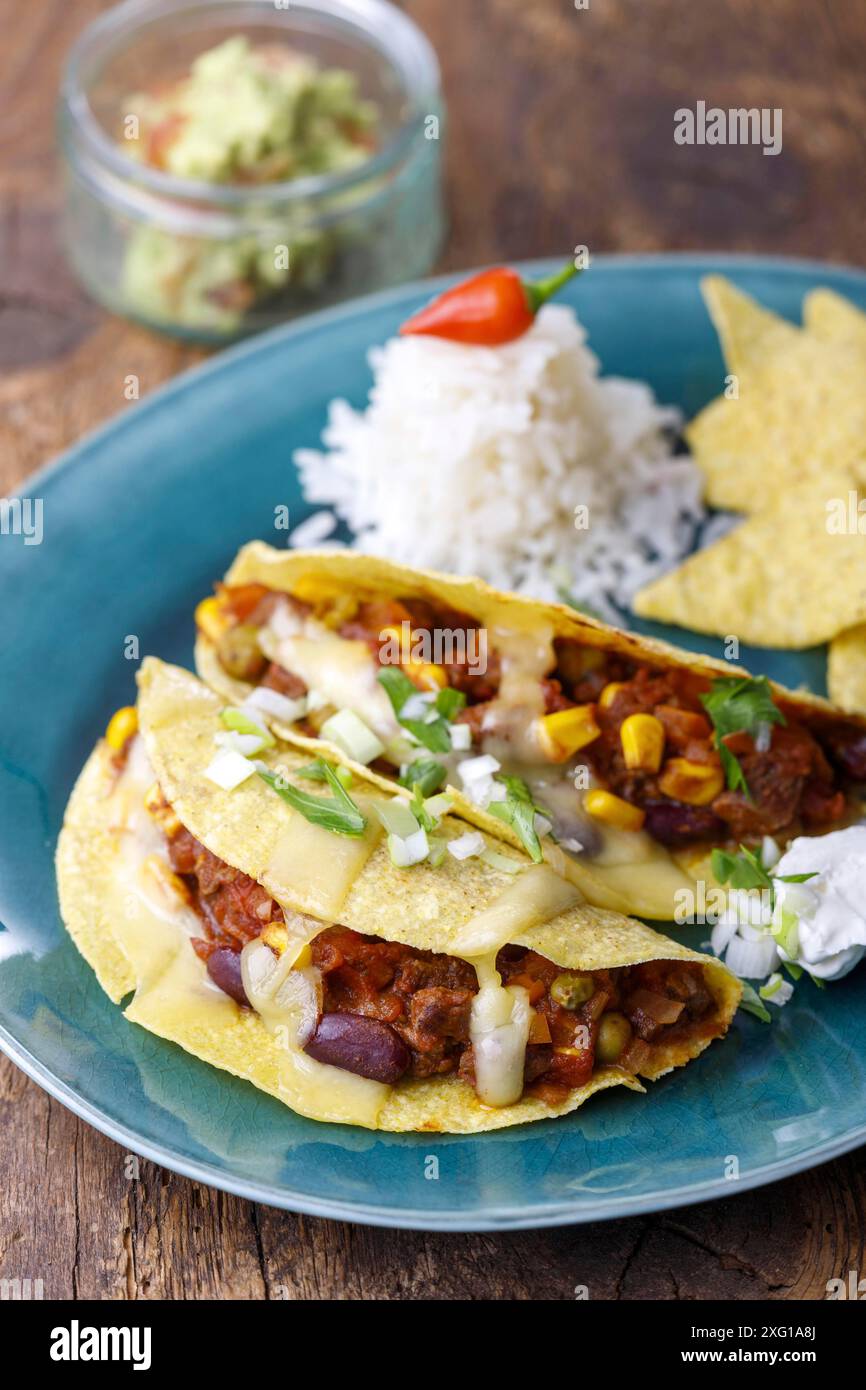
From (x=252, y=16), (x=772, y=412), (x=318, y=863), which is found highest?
(x=252, y=16)

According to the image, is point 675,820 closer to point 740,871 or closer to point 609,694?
point 740,871

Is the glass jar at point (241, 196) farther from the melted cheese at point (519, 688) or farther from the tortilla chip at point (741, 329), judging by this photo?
the melted cheese at point (519, 688)

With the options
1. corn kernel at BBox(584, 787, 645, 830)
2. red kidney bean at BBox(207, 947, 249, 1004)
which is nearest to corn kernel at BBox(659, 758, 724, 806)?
corn kernel at BBox(584, 787, 645, 830)

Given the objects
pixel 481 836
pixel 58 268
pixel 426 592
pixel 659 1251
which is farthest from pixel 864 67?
pixel 659 1251

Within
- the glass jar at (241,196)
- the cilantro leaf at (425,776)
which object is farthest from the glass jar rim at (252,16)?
the cilantro leaf at (425,776)

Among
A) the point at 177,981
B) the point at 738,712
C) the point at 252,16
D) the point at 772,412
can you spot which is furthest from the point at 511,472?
the point at 252,16

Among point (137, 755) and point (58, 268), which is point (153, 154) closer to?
point (58, 268)
